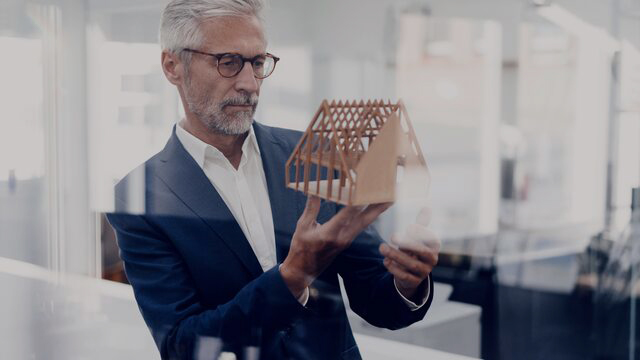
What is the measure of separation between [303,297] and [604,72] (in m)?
0.89

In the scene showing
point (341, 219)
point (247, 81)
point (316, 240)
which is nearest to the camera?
point (341, 219)

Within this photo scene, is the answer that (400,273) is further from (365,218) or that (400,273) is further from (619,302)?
(619,302)

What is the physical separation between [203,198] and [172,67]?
0.34 m

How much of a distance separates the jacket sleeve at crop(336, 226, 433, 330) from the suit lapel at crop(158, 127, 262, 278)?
228 mm

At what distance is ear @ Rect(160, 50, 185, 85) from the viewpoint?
→ 6.62 feet

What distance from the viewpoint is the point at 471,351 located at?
6.14ft

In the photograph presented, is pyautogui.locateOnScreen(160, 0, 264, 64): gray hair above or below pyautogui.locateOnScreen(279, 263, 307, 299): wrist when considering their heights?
above

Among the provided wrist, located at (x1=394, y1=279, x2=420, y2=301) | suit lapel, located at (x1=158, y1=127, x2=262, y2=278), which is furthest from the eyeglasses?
wrist, located at (x1=394, y1=279, x2=420, y2=301)

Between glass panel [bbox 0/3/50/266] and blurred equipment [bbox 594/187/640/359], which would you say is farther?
glass panel [bbox 0/3/50/266]

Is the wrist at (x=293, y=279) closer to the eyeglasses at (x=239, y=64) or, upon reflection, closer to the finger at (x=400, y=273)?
the finger at (x=400, y=273)

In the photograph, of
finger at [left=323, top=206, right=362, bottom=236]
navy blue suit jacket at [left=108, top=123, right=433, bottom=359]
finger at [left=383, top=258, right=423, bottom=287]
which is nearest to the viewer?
finger at [left=323, top=206, right=362, bottom=236]

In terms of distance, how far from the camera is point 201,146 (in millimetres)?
1982

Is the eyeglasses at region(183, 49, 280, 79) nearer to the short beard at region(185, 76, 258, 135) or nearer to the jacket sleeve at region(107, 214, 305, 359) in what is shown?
the short beard at region(185, 76, 258, 135)

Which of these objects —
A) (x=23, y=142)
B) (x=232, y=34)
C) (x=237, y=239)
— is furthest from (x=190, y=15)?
(x=23, y=142)
